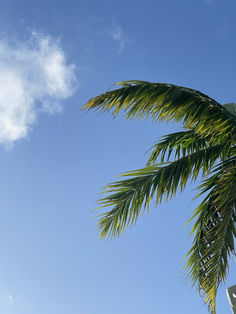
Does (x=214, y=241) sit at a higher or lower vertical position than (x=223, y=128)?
lower

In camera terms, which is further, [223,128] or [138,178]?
[138,178]

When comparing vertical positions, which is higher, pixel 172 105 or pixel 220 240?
pixel 172 105

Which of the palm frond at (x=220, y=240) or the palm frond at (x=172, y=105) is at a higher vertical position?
the palm frond at (x=172, y=105)

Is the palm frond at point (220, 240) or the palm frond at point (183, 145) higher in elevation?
the palm frond at point (183, 145)

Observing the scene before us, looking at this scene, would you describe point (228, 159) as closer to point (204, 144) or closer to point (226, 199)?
point (204, 144)

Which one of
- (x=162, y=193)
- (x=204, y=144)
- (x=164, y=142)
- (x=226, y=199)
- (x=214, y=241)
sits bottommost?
(x=214, y=241)

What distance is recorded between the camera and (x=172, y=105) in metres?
6.01

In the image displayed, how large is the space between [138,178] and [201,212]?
1320 millimetres

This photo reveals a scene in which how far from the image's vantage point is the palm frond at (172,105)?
5652 millimetres

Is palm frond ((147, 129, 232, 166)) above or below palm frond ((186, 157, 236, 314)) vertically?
above

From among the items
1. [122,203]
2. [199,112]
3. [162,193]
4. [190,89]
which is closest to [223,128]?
[199,112]

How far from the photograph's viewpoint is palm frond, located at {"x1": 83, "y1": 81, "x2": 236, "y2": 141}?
18.5ft

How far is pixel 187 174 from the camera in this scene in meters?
6.45

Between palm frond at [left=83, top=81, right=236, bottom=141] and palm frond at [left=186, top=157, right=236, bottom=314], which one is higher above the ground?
palm frond at [left=83, top=81, right=236, bottom=141]
